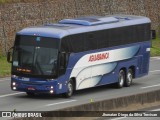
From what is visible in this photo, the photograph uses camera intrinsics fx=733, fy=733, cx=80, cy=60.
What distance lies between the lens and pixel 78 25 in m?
32.1

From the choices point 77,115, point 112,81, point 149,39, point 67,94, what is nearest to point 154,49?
point 149,39

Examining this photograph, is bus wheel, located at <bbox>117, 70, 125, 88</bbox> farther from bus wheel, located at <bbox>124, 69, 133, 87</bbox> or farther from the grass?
the grass

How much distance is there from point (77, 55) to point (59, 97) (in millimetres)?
1936

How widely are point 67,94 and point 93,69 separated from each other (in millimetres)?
2255

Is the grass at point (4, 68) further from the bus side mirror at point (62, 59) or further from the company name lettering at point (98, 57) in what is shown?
the bus side mirror at point (62, 59)

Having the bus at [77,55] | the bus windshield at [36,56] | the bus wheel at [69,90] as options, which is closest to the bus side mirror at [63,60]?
the bus at [77,55]

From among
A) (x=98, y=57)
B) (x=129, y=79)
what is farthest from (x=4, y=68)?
(x=98, y=57)

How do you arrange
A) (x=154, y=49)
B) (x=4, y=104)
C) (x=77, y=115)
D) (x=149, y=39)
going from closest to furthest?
(x=77, y=115) < (x=4, y=104) < (x=149, y=39) < (x=154, y=49)

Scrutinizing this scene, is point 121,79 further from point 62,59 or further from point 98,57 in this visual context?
point 62,59

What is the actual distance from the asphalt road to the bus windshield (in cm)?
123

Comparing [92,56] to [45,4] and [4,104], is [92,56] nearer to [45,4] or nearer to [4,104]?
[4,104]

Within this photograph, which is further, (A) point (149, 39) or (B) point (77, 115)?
(A) point (149, 39)

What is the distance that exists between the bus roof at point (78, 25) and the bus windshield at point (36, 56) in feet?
0.98

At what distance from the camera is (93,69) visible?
32281 mm
